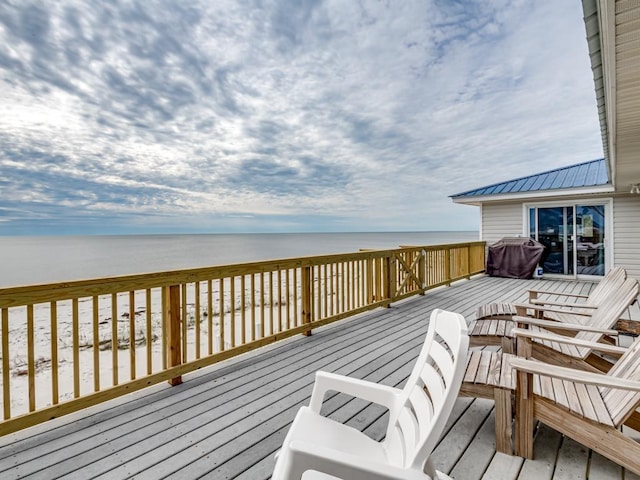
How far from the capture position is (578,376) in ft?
5.05

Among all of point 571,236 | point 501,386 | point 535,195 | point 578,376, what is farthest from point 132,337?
point 571,236

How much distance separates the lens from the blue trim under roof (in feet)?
26.2

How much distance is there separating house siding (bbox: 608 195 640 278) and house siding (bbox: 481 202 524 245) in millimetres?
1979

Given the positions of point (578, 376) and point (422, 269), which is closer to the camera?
point (578, 376)

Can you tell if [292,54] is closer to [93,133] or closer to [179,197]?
[93,133]

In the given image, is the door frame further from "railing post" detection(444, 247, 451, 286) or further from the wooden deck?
the wooden deck

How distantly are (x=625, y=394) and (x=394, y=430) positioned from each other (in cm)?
125

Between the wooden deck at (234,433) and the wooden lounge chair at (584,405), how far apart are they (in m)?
0.20

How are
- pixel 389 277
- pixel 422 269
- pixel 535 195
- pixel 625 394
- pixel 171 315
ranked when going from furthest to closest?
pixel 535 195
pixel 422 269
pixel 389 277
pixel 171 315
pixel 625 394

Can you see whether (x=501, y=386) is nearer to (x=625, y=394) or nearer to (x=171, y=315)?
(x=625, y=394)

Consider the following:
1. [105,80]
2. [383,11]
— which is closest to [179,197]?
[105,80]

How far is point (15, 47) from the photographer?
711cm

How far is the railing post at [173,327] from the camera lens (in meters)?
2.68

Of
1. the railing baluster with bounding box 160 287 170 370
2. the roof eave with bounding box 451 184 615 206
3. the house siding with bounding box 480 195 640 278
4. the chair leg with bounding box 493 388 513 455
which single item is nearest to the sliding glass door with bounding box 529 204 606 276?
the house siding with bounding box 480 195 640 278
